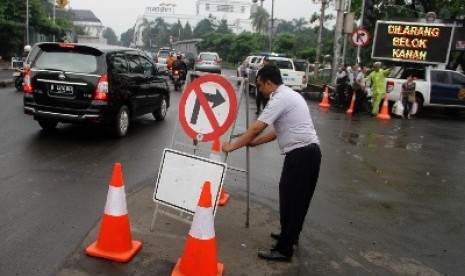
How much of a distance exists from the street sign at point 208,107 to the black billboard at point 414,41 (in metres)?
15.4

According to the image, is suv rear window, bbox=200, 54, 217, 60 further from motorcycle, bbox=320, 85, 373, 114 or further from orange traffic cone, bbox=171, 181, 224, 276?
orange traffic cone, bbox=171, 181, 224, 276

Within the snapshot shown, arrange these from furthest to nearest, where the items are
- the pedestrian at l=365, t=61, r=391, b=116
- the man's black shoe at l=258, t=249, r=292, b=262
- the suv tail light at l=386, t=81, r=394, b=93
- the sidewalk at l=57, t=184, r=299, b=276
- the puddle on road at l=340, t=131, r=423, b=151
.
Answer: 1. the suv tail light at l=386, t=81, r=394, b=93
2. the pedestrian at l=365, t=61, r=391, b=116
3. the puddle on road at l=340, t=131, r=423, b=151
4. the man's black shoe at l=258, t=249, r=292, b=262
5. the sidewalk at l=57, t=184, r=299, b=276

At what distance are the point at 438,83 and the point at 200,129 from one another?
1507 cm

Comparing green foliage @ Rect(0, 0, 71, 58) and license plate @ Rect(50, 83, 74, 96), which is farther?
green foliage @ Rect(0, 0, 71, 58)

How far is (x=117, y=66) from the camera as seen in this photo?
9195 millimetres

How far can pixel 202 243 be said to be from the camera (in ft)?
12.6

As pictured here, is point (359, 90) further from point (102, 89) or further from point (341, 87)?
point (102, 89)

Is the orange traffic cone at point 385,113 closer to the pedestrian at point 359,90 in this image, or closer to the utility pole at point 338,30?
the pedestrian at point 359,90

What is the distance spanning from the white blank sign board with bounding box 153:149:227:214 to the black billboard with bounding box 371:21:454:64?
15.8 m

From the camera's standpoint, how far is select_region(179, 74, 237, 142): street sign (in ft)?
14.6

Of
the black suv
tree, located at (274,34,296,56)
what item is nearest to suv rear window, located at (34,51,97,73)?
the black suv

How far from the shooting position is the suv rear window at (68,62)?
28.6 feet

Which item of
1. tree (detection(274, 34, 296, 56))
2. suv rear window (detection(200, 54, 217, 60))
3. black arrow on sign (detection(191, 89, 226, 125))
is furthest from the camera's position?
tree (detection(274, 34, 296, 56))

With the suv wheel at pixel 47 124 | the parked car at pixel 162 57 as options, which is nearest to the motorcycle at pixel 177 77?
the parked car at pixel 162 57
